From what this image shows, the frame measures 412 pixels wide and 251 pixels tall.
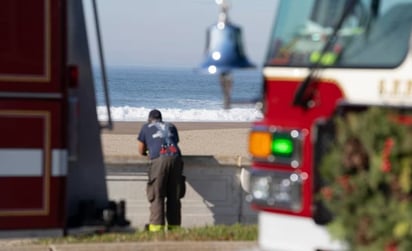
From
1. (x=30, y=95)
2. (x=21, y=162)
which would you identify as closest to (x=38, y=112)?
(x=30, y=95)

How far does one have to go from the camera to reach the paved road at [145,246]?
9.49m

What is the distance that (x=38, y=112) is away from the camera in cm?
715

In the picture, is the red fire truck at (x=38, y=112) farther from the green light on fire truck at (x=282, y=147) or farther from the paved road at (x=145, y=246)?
the paved road at (x=145, y=246)

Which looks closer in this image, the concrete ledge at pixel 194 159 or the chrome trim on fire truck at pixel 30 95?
the chrome trim on fire truck at pixel 30 95

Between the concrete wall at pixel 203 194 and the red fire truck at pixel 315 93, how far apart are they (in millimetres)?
6269

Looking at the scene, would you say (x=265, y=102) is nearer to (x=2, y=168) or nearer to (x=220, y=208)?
(x=2, y=168)

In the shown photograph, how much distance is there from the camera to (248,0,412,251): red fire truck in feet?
18.7

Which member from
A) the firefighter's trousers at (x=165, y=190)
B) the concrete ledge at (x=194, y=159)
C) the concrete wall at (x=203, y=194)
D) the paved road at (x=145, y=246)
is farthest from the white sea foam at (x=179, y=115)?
the paved road at (x=145, y=246)

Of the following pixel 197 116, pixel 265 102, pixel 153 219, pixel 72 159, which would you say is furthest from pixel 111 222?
pixel 197 116

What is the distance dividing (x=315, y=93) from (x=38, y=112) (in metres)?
2.07

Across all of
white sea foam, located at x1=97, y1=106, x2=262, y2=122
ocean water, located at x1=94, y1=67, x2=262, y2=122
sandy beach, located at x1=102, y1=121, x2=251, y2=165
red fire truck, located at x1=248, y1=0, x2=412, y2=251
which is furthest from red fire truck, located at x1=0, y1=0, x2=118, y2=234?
white sea foam, located at x1=97, y1=106, x2=262, y2=122

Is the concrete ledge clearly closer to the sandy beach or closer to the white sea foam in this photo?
the sandy beach

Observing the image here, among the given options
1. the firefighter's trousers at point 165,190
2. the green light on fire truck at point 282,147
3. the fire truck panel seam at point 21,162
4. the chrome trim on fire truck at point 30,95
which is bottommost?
the firefighter's trousers at point 165,190

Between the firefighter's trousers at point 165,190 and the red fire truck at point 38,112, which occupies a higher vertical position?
the red fire truck at point 38,112
